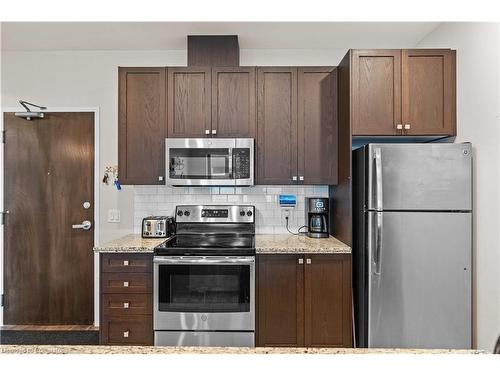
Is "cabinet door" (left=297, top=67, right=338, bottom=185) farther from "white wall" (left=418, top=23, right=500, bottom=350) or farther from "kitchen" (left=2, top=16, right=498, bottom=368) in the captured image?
"white wall" (left=418, top=23, right=500, bottom=350)

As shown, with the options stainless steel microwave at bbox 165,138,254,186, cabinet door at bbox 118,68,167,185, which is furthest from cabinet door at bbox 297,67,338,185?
cabinet door at bbox 118,68,167,185

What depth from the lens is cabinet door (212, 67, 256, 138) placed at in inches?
112

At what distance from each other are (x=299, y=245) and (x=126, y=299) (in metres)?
1.33

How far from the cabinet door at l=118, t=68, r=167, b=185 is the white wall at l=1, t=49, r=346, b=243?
44 centimetres

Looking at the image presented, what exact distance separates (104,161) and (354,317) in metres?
2.58

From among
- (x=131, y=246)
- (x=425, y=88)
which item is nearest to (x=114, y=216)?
(x=131, y=246)

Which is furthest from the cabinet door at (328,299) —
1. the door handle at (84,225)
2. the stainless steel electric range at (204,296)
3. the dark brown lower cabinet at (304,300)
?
the door handle at (84,225)

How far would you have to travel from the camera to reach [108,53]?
10.6 ft

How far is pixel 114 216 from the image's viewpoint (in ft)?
10.5

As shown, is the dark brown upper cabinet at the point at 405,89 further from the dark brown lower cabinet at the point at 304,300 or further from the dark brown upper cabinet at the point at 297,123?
the dark brown lower cabinet at the point at 304,300

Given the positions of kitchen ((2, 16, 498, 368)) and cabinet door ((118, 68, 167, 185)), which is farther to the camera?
cabinet door ((118, 68, 167, 185))

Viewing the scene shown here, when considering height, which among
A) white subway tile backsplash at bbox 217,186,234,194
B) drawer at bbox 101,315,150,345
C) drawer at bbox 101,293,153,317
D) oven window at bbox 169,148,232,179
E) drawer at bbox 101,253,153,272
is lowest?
drawer at bbox 101,315,150,345

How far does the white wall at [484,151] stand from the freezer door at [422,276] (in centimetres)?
8
